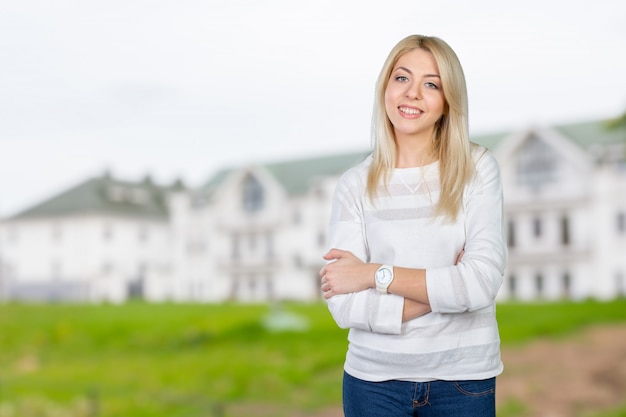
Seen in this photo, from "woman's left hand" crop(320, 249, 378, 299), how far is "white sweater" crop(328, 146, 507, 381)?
0.08 ft

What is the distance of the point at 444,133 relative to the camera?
8.13 feet

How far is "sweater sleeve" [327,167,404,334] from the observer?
2.35 meters

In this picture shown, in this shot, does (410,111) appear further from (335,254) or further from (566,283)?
(566,283)

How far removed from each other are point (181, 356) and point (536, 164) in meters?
17.1

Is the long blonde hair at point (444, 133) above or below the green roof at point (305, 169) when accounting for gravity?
below

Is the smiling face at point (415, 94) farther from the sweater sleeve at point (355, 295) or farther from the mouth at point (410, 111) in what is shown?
the sweater sleeve at point (355, 295)

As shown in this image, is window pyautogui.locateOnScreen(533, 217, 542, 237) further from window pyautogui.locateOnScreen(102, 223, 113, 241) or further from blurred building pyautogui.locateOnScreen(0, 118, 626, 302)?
window pyautogui.locateOnScreen(102, 223, 113, 241)

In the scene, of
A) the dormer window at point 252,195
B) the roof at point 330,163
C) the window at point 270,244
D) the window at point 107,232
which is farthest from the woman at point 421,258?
the window at point 107,232

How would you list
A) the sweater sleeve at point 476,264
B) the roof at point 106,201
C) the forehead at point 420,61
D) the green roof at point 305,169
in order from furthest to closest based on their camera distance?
the roof at point 106,201 → the green roof at point 305,169 → the forehead at point 420,61 → the sweater sleeve at point 476,264

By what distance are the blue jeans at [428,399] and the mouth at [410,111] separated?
77 centimetres

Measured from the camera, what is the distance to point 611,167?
30375 mm

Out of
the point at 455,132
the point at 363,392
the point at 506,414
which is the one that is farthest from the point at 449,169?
the point at 506,414

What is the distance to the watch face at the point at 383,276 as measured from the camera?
2336mm

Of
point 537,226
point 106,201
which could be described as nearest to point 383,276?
point 537,226
